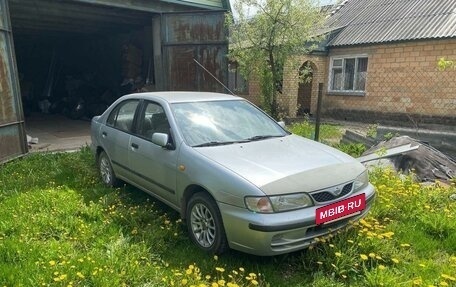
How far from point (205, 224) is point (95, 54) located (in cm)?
1536

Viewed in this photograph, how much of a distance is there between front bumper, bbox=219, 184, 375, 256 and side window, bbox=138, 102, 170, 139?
1.43 m

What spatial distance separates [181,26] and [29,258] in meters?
7.51

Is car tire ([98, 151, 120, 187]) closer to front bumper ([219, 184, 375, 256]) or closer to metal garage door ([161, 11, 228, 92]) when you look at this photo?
front bumper ([219, 184, 375, 256])

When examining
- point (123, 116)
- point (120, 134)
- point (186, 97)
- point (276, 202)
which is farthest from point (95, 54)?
Result: point (276, 202)

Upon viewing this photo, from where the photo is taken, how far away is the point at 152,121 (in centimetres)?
440

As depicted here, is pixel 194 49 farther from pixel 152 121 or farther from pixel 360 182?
pixel 360 182

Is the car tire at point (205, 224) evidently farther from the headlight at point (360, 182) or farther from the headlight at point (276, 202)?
the headlight at point (360, 182)

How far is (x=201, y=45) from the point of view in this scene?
31.7 feet

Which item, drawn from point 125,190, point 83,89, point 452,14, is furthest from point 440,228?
point 83,89

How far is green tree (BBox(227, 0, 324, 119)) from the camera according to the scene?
31.9ft

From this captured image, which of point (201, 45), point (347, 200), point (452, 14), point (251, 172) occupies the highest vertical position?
point (452, 14)

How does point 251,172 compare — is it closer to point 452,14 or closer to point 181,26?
point 181,26

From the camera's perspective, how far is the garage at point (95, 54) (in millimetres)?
7316

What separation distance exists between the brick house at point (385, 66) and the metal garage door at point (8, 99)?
748 centimetres
